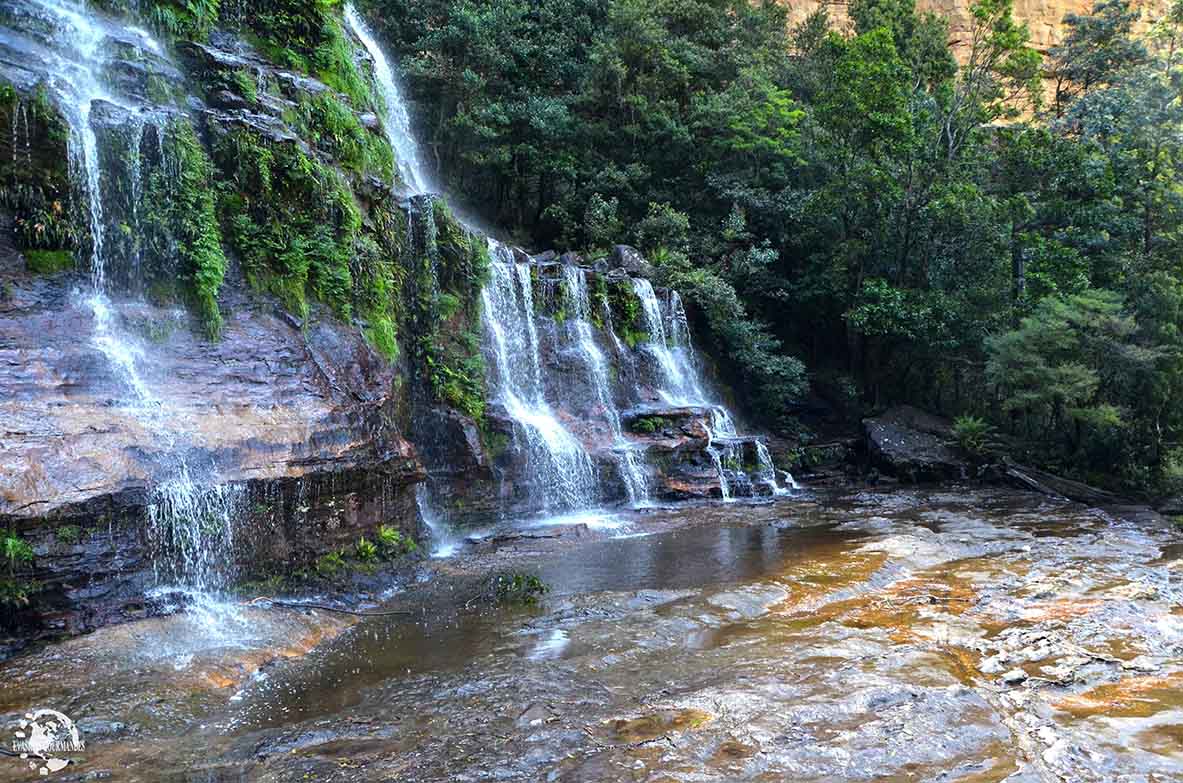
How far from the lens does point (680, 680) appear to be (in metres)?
6.56

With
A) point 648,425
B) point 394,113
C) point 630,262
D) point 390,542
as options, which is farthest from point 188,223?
point 630,262

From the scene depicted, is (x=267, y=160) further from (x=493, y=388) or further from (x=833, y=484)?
(x=833, y=484)

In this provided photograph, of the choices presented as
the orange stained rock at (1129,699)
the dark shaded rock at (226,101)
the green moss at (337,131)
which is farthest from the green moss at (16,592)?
the orange stained rock at (1129,699)

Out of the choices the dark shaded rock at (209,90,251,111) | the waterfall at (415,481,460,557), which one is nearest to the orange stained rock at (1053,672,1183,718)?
the waterfall at (415,481,460,557)

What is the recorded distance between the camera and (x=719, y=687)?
630cm

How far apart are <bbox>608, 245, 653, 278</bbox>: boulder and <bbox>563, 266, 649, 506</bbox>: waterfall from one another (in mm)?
3283

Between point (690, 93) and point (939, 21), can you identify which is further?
point (939, 21)

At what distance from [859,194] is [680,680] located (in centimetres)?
1986

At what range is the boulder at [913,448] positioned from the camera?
19641 millimetres

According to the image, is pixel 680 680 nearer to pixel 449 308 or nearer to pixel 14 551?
pixel 14 551

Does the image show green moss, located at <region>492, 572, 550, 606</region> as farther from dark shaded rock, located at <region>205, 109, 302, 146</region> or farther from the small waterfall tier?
dark shaded rock, located at <region>205, 109, 302, 146</region>

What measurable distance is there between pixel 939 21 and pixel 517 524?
98.1 feet

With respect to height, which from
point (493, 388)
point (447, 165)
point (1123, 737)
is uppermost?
point (447, 165)

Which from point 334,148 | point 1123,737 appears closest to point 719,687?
point 1123,737
